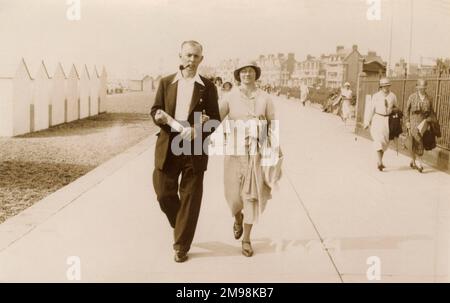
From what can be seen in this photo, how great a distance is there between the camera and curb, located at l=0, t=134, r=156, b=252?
16.1 ft

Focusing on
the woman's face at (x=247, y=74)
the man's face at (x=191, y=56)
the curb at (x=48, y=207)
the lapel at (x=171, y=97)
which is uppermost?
the man's face at (x=191, y=56)

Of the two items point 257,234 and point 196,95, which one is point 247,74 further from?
point 257,234

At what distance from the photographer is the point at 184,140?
14.3 ft

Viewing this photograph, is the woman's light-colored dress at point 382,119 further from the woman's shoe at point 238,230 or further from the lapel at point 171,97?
the lapel at point 171,97

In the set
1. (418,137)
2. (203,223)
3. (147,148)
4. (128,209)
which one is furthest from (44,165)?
(418,137)

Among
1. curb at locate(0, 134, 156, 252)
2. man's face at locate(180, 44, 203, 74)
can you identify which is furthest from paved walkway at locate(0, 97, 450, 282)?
man's face at locate(180, 44, 203, 74)

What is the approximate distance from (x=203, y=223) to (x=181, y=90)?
1575 mm

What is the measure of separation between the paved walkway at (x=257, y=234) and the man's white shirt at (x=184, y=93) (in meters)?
→ 1.16

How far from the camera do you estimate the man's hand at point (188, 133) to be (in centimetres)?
424

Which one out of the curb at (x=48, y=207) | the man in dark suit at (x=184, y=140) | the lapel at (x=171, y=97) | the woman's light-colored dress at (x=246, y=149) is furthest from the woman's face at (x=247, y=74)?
the curb at (x=48, y=207)

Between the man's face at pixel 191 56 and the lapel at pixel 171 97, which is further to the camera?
the lapel at pixel 171 97
